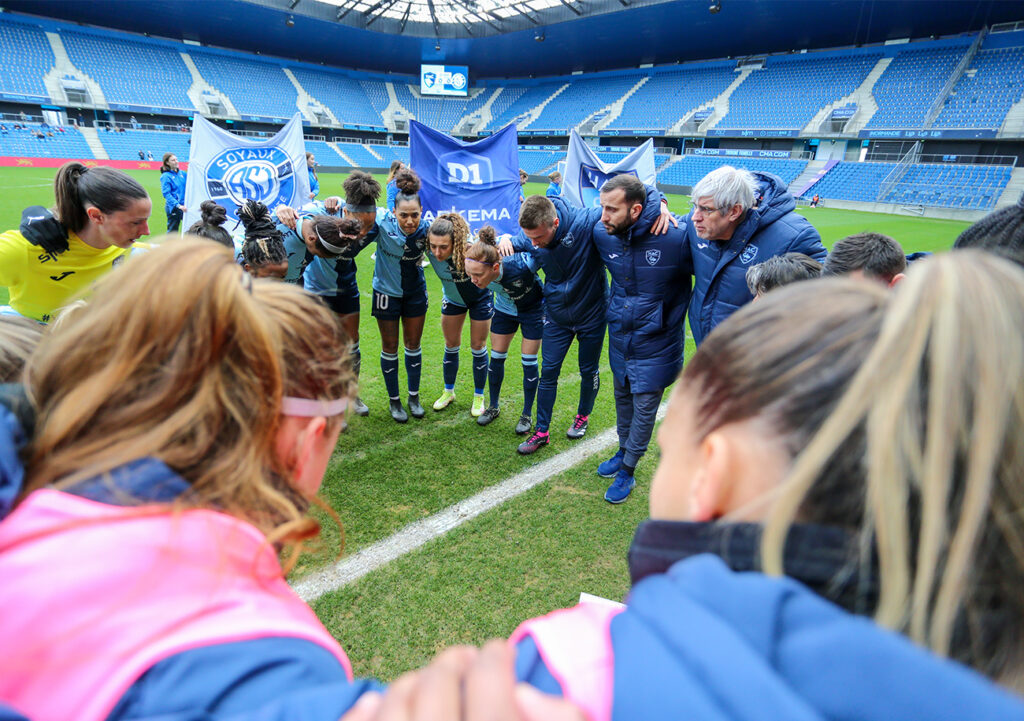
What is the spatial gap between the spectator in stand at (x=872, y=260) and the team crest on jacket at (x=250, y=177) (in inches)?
266

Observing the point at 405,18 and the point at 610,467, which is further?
the point at 405,18

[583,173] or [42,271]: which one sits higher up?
[583,173]

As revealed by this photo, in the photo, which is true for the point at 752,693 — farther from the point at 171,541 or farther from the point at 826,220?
the point at 826,220

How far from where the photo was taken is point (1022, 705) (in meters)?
0.44

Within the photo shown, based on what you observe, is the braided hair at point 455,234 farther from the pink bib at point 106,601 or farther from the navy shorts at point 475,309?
the pink bib at point 106,601

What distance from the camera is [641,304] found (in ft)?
11.7

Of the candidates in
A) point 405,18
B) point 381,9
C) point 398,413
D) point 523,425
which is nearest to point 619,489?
point 523,425

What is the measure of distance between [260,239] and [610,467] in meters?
3.14

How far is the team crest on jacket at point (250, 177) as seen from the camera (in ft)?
22.4

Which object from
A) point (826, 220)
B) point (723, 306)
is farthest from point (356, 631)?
point (826, 220)

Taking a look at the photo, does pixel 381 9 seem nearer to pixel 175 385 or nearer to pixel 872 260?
pixel 872 260

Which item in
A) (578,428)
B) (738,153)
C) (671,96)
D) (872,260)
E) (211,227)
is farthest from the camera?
(671,96)

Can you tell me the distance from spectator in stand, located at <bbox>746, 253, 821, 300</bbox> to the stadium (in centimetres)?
182

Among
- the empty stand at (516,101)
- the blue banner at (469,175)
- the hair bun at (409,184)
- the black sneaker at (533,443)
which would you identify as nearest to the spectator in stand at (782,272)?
the black sneaker at (533,443)
